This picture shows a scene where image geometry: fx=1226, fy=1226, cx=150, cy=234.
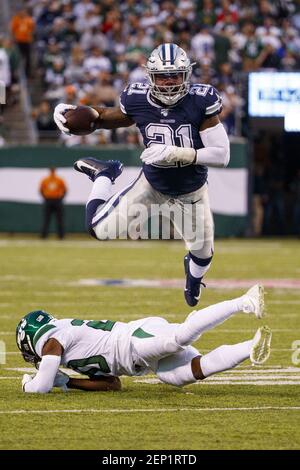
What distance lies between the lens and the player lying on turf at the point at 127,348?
6.80 meters

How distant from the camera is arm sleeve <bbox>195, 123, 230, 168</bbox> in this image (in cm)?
775

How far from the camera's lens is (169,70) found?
7.86 metres

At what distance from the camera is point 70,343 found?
699 cm

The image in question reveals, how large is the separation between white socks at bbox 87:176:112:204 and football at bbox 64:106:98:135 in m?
0.35

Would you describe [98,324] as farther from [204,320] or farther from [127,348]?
[204,320]

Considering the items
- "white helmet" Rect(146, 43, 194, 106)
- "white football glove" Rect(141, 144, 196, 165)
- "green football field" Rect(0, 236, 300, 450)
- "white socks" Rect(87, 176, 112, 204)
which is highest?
"white helmet" Rect(146, 43, 194, 106)

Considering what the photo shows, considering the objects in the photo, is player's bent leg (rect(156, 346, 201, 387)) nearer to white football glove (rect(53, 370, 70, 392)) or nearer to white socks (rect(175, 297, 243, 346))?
white socks (rect(175, 297, 243, 346))

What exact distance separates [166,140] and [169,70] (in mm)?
467

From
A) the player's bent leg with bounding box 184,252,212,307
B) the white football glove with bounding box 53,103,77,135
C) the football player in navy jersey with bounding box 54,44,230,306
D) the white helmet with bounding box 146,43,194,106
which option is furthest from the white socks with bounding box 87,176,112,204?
the player's bent leg with bounding box 184,252,212,307

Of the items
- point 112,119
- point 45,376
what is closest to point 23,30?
point 112,119

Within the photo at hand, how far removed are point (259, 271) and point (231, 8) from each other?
921 cm

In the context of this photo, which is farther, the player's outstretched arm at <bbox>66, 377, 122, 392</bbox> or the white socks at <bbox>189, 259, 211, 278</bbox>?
the white socks at <bbox>189, 259, 211, 278</bbox>

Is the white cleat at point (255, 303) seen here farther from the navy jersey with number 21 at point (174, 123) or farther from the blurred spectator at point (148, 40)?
the blurred spectator at point (148, 40)

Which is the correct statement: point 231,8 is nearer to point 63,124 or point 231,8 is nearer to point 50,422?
point 63,124
